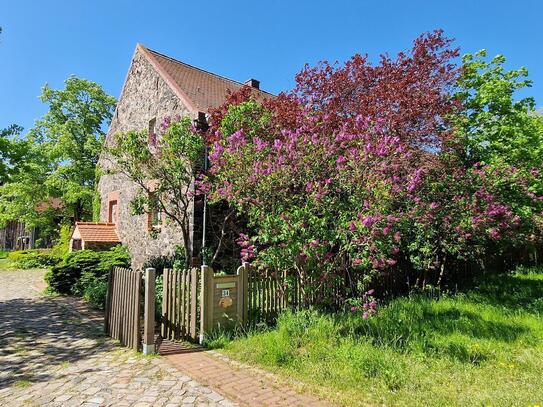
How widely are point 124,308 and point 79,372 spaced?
54.2 inches

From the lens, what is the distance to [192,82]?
1480 cm

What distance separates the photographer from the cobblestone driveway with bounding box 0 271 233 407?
429cm

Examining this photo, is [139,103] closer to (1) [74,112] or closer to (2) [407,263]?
(2) [407,263]

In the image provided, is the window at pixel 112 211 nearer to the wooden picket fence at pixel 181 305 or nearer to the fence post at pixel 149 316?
the wooden picket fence at pixel 181 305

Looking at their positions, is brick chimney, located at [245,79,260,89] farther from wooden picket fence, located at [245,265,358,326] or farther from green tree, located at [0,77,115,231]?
wooden picket fence, located at [245,265,358,326]

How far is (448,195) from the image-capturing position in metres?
9.94

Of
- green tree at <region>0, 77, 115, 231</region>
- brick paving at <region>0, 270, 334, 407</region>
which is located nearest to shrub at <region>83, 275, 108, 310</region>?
brick paving at <region>0, 270, 334, 407</region>

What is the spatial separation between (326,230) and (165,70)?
10.7 m

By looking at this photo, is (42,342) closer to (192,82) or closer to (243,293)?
(243,293)

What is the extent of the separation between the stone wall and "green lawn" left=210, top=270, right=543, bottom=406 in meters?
6.64

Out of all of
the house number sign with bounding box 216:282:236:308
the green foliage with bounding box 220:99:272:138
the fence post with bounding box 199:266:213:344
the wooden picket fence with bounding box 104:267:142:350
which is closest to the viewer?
the wooden picket fence with bounding box 104:267:142:350

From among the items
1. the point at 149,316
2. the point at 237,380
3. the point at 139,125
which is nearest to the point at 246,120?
the point at 149,316

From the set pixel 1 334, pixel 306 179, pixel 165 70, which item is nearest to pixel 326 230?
pixel 306 179

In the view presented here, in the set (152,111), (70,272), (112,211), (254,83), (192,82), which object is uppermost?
(254,83)
